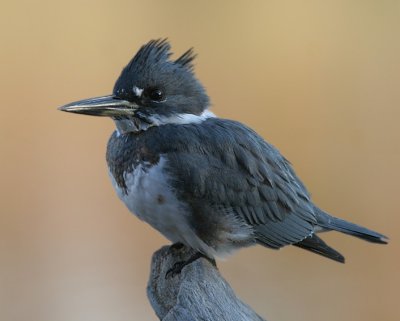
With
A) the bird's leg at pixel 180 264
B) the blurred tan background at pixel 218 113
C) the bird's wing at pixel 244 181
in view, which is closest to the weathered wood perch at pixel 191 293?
the bird's leg at pixel 180 264

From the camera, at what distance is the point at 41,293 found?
2686mm

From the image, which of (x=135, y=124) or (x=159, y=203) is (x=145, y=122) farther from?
(x=159, y=203)

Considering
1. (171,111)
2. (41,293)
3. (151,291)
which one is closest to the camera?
(151,291)

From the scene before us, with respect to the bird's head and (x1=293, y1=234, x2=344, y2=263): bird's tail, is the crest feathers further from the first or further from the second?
(x1=293, y1=234, x2=344, y2=263): bird's tail

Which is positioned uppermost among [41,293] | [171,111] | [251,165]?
[171,111]

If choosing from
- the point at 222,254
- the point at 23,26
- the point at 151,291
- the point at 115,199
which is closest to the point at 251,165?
the point at 222,254

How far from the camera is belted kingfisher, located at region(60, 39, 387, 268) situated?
1449mm

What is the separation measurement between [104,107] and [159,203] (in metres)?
0.25

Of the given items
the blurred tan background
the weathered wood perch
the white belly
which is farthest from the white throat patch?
the blurred tan background

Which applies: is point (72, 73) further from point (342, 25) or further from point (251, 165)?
point (251, 165)

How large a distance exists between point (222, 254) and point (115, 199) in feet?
4.27

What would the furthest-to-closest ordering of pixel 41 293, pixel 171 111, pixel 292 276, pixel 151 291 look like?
pixel 292 276
pixel 41 293
pixel 171 111
pixel 151 291

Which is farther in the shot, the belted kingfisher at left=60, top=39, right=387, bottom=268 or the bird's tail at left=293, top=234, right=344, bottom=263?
the bird's tail at left=293, top=234, right=344, bottom=263

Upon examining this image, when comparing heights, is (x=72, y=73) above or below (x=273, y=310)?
above
